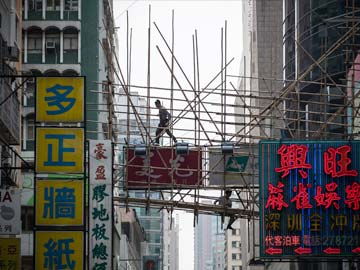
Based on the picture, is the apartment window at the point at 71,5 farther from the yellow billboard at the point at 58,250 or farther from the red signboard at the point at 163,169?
the yellow billboard at the point at 58,250

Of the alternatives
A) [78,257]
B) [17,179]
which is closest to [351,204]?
[78,257]

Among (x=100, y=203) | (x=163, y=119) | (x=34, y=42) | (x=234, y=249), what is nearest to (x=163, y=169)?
(x=163, y=119)

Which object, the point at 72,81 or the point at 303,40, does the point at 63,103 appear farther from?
the point at 303,40

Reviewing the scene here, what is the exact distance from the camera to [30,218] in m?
49.5

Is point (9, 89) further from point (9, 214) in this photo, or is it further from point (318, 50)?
point (318, 50)

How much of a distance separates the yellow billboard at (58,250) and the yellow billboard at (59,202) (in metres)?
0.27

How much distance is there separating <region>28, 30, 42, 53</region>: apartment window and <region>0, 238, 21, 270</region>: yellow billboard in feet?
81.1

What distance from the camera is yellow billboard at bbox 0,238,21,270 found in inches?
1070

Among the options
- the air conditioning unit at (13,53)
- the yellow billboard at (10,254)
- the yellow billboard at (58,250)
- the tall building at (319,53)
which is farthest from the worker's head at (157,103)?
the tall building at (319,53)

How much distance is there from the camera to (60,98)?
80.8 ft

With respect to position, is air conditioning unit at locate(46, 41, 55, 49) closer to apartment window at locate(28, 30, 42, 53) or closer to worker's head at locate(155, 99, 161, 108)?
apartment window at locate(28, 30, 42, 53)

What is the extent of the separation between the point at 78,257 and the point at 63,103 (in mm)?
3264

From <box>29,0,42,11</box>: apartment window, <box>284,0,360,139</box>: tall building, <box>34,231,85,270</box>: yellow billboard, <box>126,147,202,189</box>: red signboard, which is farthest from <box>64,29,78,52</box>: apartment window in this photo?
<box>34,231,85,270</box>: yellow billboard

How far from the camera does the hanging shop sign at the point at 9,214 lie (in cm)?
2736
